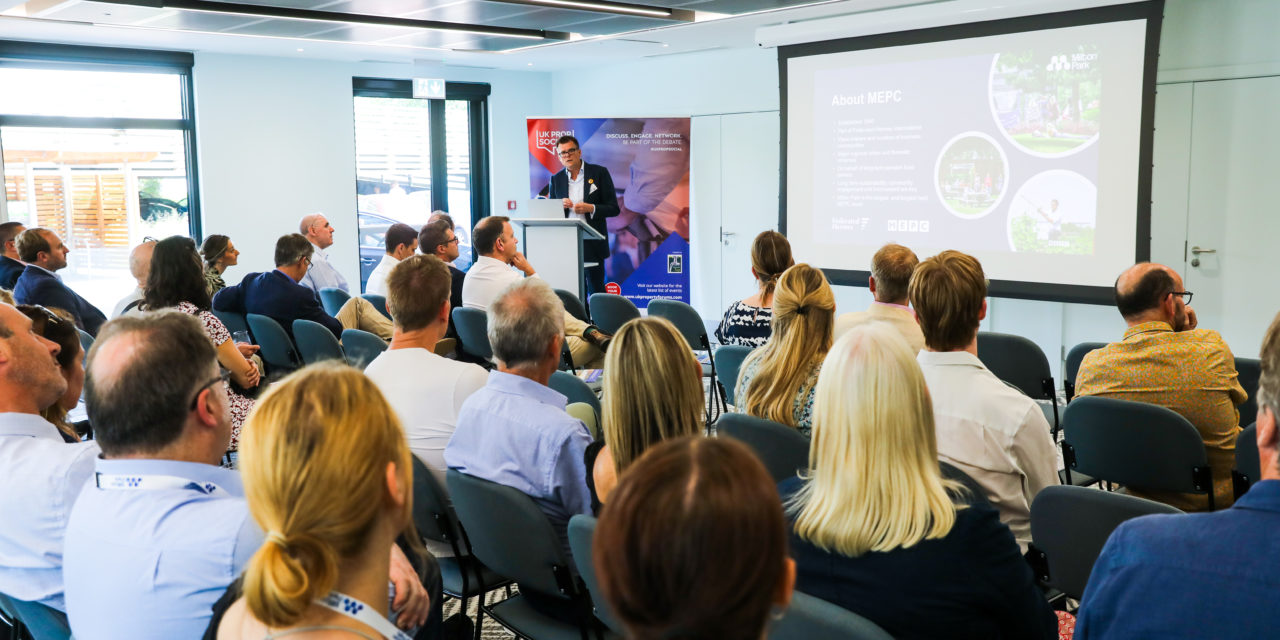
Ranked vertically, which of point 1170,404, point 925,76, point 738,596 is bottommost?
point 1170,404

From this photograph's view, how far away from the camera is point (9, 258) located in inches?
236

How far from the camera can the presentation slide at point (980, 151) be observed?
231 inches

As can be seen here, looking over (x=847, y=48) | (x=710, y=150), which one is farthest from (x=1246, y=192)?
(x=710, y=150)

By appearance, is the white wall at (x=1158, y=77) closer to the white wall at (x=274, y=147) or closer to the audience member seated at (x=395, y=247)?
the white wall at (x=274, y=147)

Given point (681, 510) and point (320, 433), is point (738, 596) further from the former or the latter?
point (320, 433)

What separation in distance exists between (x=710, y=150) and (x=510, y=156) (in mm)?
2831

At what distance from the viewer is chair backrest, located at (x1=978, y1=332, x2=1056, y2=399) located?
4207 mm

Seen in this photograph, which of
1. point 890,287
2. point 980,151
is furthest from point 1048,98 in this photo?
point 890,287

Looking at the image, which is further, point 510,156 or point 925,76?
point 510,156

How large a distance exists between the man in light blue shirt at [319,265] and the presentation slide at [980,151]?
12.1 ft

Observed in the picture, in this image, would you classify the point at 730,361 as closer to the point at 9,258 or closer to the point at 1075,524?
the point at 1075,524

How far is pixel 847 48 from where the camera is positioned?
282 inches

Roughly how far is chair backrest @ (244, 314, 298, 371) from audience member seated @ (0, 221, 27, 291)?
1.73 meters

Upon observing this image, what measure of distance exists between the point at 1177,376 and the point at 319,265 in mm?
6011
